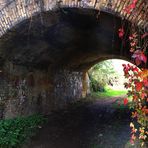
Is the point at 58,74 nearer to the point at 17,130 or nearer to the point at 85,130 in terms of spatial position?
the point at 85,130

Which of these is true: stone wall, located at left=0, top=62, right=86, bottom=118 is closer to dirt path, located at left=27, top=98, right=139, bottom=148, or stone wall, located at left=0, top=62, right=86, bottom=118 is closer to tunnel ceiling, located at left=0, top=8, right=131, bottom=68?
tunnel ceiling, located at left=0, top=8, right=131, bottom=68

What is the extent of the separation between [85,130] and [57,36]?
304 centimetres

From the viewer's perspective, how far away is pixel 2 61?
8.66 metres

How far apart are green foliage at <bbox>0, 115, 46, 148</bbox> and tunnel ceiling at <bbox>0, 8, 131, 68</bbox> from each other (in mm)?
1607

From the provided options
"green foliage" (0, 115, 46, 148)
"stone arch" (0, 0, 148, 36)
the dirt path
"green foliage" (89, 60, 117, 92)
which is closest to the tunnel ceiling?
"stone arch" (0, 0, 148, 36)

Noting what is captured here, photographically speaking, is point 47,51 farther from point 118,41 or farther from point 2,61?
point 118,41

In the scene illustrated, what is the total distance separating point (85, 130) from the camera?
31.7 feet

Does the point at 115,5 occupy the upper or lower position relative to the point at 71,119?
upper

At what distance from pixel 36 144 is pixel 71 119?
253 centimetres

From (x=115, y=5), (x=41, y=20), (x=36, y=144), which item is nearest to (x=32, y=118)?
(x=36, y=144)

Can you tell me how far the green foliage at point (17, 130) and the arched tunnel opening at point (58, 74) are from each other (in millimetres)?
215

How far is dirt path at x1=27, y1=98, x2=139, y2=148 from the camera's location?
848 centimetres

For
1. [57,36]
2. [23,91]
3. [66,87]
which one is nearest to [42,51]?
[57,36]

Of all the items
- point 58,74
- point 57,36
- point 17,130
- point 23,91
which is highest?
point 57,36
